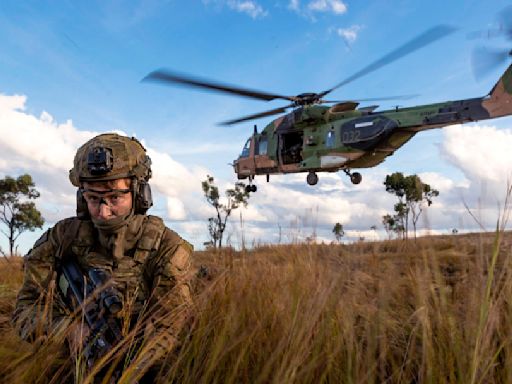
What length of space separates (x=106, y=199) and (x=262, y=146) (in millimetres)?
15091

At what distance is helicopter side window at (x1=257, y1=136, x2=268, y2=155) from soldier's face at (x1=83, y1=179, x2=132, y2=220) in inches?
585

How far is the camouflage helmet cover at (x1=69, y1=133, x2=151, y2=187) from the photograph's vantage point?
2.72 meters

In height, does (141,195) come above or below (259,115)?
below

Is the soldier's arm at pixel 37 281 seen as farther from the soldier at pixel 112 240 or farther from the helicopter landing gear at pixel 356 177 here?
the helicopter landing gear at pixel 356 177

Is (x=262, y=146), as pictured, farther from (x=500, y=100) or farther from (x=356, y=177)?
(x=500, y=100)

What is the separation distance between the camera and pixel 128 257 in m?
2.90

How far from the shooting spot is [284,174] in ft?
57.3

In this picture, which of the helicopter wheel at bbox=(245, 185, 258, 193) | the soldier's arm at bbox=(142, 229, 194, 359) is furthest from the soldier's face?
the helicopter wheel at bbox=(245, 185, 258, 193)

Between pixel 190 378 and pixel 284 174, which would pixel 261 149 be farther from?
pixel 190 378

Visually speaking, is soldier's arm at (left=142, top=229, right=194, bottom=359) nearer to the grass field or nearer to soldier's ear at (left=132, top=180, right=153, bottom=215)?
the grass field

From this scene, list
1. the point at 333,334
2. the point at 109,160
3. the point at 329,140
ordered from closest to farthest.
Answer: the point at 333,334 → the point at 109,160 → the point at 329,140

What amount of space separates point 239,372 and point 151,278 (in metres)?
1.06

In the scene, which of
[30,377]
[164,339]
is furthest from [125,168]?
[30,377]

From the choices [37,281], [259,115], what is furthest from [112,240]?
[259,115]
